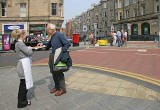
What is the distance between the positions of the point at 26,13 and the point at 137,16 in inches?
1124

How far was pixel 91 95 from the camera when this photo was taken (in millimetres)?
3445

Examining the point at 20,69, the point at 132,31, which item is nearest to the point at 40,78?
the point at 20,69

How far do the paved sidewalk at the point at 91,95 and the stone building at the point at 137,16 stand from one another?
28.1 metres

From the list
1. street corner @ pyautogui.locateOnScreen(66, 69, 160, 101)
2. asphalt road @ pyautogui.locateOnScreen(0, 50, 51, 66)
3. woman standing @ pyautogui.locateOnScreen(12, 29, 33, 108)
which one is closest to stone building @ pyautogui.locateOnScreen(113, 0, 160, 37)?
asphalt road @ pyautogui.locateOnScreen(0, 50, 51, 66)

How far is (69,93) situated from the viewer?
3621 mm

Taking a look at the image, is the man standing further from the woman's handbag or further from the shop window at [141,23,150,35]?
the shop window at [141,23,150,35]

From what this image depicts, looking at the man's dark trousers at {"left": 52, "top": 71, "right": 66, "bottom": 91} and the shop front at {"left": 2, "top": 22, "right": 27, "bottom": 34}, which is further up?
the shop front at {"left": 2, "top": 22, "right": 27, "bottom": 34}

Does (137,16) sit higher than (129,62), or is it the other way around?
(137,16)

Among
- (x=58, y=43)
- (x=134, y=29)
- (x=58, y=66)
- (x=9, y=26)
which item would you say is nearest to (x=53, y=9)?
(x=9, y=26)

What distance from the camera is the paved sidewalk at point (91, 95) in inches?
115

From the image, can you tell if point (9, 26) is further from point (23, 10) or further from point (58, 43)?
point (58, 43)

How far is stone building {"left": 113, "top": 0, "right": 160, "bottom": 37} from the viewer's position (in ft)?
113

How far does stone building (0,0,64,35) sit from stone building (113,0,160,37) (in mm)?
15582

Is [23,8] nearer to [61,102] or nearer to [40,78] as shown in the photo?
[40,78]
